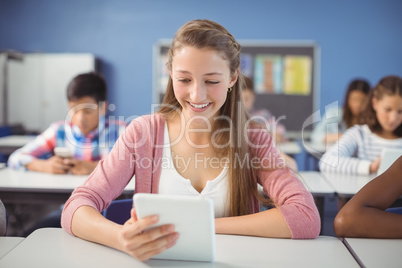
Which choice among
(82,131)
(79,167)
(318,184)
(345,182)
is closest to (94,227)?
(79,167)

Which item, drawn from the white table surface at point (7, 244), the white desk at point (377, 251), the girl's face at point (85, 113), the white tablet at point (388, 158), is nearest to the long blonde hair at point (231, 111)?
the white desk at point (377, 251)

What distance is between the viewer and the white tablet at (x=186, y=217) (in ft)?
2.94

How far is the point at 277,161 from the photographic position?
1.41 meters

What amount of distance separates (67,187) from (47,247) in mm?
907

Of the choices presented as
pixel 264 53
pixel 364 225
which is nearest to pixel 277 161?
pixel 364 225

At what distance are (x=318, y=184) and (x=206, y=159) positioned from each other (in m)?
0.92

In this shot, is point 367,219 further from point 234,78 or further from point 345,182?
point 345,182

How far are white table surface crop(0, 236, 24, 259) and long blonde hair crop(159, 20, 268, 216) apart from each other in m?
0.63

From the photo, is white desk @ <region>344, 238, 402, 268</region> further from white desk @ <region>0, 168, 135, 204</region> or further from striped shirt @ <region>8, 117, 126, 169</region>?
striped shirt @ <region>8, 117, 126, 169</region>

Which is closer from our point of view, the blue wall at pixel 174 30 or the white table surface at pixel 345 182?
the white table surface at pixel 345 182

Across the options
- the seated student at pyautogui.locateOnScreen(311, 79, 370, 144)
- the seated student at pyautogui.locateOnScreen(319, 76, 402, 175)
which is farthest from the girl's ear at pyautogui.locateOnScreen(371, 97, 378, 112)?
the seated student at pyautogui.locateOnScreen(311, 79, 370, 144)

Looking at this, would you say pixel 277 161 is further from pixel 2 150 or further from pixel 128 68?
pixel 128 68

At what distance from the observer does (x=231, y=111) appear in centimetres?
150

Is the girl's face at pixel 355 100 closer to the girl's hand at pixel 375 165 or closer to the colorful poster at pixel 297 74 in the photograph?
the colorful poster at pixel 297 74
